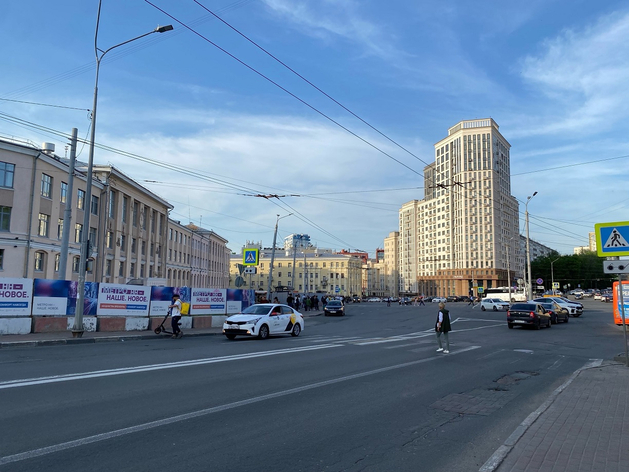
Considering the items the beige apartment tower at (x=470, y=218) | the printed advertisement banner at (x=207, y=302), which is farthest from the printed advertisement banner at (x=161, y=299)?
the beige apartment tower at (x=470, y=218)

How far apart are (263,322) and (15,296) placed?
899 centimetres

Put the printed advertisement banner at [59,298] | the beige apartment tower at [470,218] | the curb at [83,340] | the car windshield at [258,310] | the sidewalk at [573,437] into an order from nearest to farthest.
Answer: the sidewalk at [573,437], the curb at [83,340], the printed advertisement banner at [59,298], the car windshield at [258,310], the beige apartment tower at [470,218]

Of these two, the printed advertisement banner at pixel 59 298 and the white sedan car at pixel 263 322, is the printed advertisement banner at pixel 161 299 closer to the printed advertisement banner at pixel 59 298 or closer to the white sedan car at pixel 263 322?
the printed advertisement banner at pixel 59 298

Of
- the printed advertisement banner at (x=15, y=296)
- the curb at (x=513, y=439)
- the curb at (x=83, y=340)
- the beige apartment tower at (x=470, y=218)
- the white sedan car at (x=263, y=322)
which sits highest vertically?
the beige apartment tower at (x=470, y=218)

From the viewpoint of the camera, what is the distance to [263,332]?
62.9 ft

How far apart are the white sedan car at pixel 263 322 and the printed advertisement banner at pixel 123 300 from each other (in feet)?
15.4

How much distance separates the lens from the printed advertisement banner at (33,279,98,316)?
60.2 ft

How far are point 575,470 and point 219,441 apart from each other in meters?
3.63

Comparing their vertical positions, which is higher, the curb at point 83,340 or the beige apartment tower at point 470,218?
the beige apartment tower at point 470,218

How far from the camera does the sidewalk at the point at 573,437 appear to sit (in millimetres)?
4781

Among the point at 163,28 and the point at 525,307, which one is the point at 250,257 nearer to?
the point at 525,307

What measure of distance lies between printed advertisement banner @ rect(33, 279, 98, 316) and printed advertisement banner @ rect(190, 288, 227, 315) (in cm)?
558

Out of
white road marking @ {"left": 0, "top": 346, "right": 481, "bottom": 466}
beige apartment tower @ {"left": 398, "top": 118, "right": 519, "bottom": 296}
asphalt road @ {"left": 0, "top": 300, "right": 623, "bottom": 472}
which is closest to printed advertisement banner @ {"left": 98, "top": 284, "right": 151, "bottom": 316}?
asphalt road @ {"left": 0, "top": 300, "right": 623, "bottom": 472}

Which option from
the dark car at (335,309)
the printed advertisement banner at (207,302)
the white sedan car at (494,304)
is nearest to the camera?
the printed advertisement banner at (207,302)
